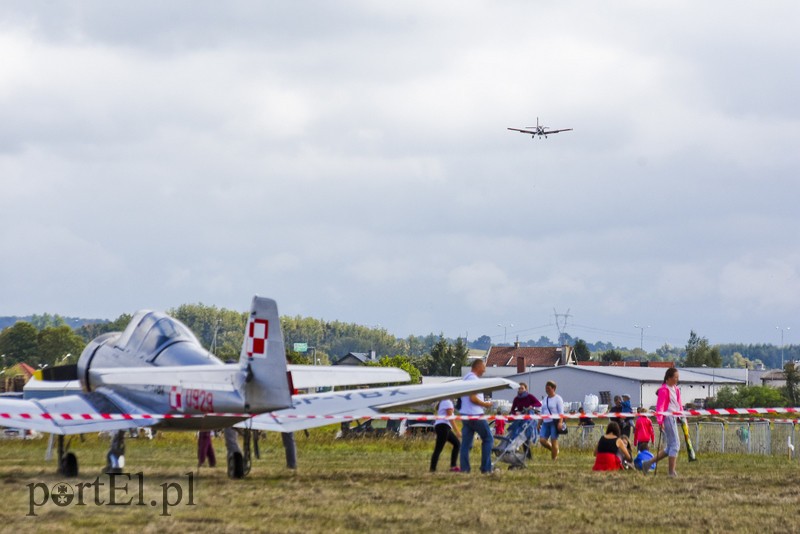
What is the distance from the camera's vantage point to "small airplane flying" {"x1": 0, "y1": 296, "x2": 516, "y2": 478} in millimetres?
13812

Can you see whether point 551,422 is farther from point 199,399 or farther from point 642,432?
point 199,399

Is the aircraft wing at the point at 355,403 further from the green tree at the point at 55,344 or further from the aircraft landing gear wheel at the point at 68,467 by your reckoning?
the green tree at the point at 55,344

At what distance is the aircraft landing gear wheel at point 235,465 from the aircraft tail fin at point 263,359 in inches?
34.3

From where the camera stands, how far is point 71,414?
1509 cm

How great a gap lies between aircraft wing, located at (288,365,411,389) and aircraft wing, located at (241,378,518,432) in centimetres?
261

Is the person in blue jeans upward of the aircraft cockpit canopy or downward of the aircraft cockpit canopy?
downward

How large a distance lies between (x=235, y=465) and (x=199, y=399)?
98 cm

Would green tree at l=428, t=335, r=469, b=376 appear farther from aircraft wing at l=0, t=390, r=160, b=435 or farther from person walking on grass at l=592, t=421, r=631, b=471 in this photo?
aircraft wing at l=0, t=390, r=160, b=435

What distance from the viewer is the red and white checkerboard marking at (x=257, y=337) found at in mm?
13672

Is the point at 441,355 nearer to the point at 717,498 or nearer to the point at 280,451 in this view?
the point at 280,451

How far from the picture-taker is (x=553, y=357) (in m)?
156

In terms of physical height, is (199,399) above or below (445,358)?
below

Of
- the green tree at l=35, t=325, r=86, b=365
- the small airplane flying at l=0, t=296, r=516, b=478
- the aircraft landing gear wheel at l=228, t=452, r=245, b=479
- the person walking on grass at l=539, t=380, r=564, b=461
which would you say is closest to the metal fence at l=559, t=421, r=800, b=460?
the person walking on grass at l=539, t=380, r=564, b=461

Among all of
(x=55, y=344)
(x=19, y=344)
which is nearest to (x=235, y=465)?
(x=55, y=344)
